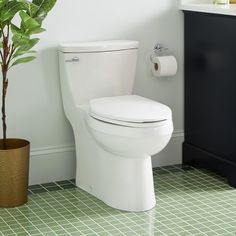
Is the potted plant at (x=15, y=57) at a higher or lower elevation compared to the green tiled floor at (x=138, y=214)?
higher

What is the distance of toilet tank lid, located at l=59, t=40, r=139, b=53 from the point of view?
3404 mm

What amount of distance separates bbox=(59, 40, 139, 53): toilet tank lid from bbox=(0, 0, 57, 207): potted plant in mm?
203

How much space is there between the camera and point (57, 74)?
3529mm

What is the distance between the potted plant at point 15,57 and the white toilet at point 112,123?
0.31 metres

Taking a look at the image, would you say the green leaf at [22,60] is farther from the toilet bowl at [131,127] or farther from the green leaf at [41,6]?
the toilet bowl at [131,127]

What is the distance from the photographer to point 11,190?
128 inches

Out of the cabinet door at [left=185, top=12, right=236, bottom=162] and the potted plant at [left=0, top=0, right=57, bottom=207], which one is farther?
the cabinet door at [left=185, top=12, right=236, bottom=162]

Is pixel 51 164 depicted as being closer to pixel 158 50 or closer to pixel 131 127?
pixel 131 127

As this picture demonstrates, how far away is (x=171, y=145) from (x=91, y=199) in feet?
2.44

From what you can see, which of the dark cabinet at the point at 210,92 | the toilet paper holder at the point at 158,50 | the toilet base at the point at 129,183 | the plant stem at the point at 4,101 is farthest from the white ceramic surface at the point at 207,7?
the plant stem at the point at 4,101

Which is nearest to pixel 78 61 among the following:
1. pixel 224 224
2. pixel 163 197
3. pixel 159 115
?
pixel 159 115

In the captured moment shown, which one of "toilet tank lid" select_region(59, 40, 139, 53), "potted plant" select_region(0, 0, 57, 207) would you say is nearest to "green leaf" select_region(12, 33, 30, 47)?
"potted plant" select_region(0, 0, 57, 207)

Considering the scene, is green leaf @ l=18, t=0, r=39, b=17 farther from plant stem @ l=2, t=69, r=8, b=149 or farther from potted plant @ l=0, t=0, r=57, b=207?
plant stem @ l=2, t=69, r=8, b=149

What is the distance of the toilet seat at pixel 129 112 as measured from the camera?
9.94 feet
